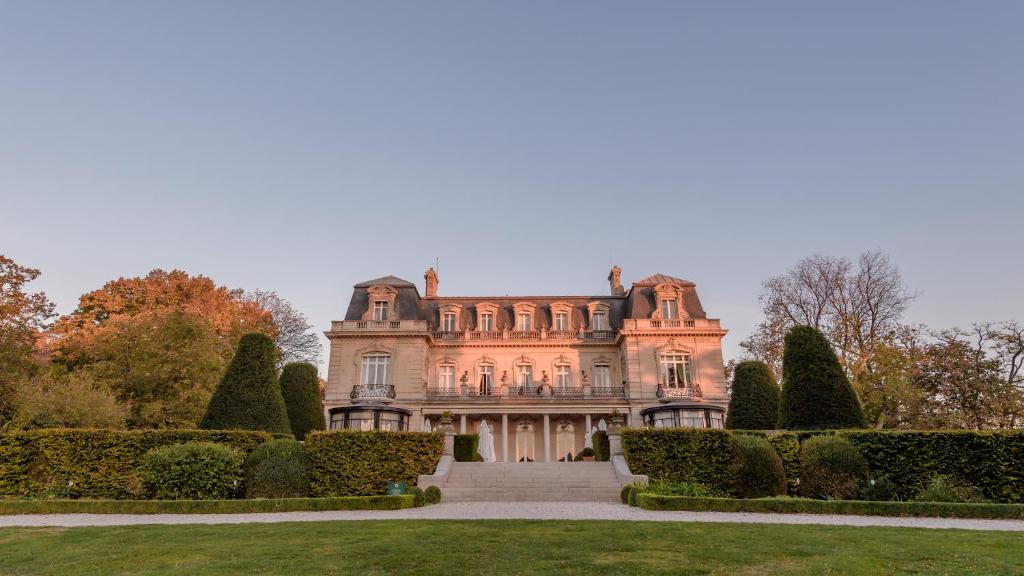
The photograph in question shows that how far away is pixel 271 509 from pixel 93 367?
1620 centimetres

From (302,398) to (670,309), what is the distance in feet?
63.0

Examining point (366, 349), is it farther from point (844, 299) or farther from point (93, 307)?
point (844, 299)

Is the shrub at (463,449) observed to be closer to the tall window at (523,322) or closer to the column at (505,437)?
the column at (505,437)

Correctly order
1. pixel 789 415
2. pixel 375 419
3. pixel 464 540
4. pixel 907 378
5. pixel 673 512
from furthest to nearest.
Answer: pixel 907 378, pixel 375 419, pixel 789 415, pixel 673 512, pixel 464 540

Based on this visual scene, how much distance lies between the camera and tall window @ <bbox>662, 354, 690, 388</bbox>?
30000mm

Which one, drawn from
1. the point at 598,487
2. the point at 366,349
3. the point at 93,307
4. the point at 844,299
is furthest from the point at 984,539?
the point at 93,307

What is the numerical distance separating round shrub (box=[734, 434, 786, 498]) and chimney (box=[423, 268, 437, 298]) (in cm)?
2485

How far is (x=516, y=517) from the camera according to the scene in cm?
1112

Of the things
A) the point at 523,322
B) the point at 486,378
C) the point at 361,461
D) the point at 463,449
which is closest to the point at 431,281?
the point at 523,322

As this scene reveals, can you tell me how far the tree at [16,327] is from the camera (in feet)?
72.3

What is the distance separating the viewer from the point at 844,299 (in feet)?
96.3

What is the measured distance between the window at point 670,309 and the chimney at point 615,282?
494 centimetres

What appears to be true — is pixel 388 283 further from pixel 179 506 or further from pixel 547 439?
pixel 179 506

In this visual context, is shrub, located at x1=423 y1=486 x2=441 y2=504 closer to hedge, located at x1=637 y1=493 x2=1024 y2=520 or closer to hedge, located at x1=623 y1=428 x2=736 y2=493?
hedge, located at x1=637 y1=493 x2=1024 y2=520
